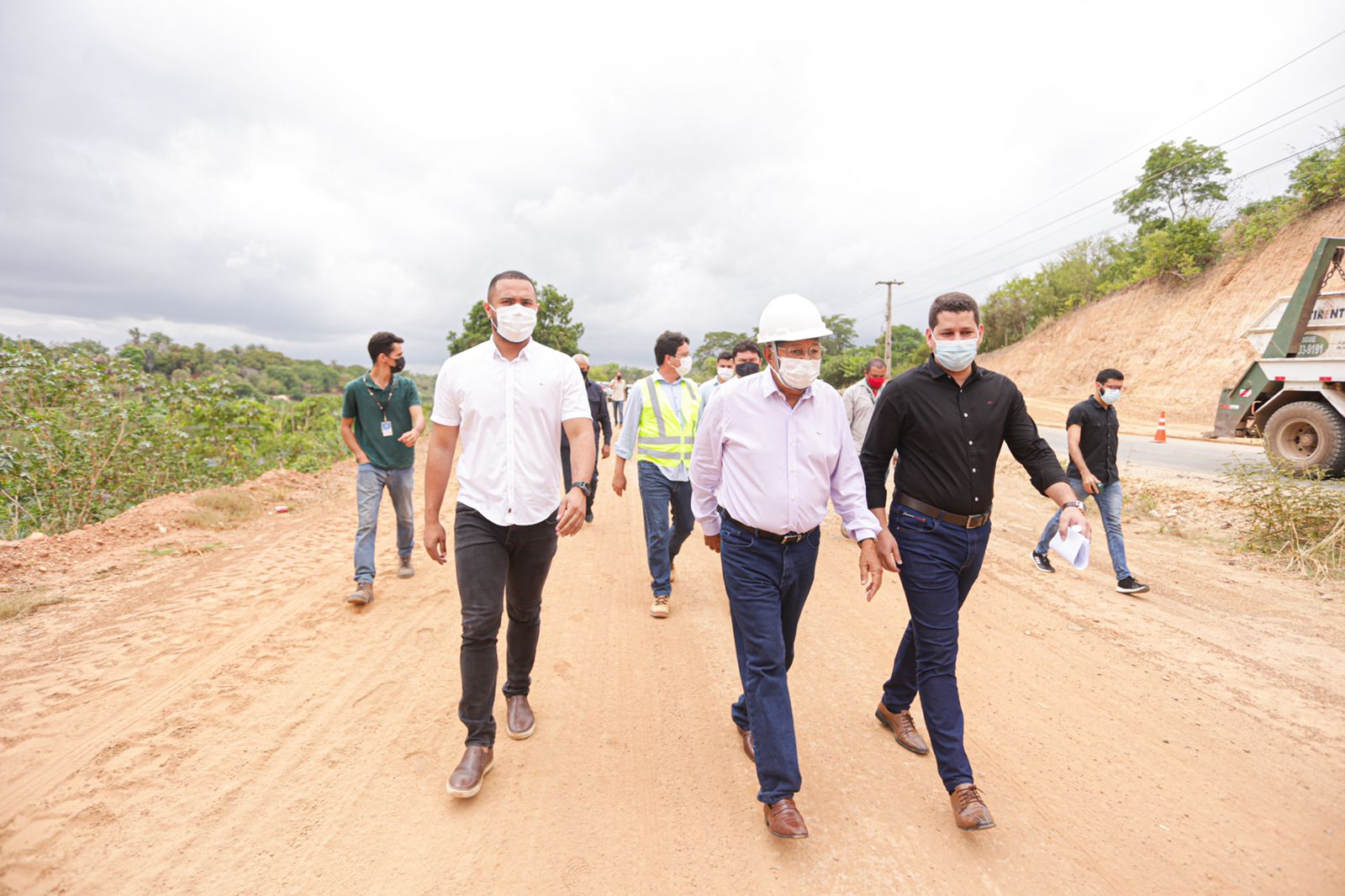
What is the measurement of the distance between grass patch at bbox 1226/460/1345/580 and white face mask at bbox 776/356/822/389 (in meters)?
6.07

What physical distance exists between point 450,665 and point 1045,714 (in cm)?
352

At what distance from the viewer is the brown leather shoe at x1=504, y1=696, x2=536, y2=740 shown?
10.4ft

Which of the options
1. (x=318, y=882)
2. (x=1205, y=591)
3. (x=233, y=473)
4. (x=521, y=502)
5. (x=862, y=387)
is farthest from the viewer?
(x=233, y=473)

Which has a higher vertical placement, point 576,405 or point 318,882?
point 576,405

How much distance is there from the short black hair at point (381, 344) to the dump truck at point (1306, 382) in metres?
12.1

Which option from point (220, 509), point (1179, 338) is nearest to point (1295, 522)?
point (220, 509)

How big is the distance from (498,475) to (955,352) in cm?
209

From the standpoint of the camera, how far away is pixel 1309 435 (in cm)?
1000

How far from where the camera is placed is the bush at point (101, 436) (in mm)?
7004

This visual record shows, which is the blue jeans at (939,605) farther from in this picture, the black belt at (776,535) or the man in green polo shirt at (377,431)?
the man in green polo shirt at (377,431)

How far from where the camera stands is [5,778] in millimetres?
2725

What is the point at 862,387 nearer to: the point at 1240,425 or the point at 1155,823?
the point at 1155,823

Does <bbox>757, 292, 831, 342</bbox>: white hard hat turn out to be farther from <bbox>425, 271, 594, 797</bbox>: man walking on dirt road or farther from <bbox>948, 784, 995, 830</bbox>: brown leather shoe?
<bbox>948, 784, 995, 830</bbox>: brown leather shoe

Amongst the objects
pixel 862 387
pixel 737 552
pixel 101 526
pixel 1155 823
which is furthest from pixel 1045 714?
pixel 101 526
